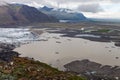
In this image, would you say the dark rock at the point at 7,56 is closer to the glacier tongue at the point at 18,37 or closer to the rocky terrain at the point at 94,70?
the rocky terrain at the point at 94,70

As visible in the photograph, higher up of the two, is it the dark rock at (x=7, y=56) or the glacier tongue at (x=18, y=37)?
the dark rock at (x=7, y=56)

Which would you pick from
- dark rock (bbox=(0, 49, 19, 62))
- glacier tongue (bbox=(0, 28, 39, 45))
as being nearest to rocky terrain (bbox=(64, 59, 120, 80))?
dark rock (bbox=(0, 49, 19, 62))

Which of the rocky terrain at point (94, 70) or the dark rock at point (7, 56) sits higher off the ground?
the dark rock at point (7, 56)

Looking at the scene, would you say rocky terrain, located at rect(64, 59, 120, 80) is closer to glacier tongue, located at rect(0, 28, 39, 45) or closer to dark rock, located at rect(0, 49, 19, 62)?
dark rock, located at rect(0, 49, 19, 62)

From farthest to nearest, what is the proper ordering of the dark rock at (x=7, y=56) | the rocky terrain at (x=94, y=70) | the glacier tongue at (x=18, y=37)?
the glacier tongue at (x=18, y=37)
the dark rock at (x=7, y=56)
the rocky terrain at (x=94, y=70)

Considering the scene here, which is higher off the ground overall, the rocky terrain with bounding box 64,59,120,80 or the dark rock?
the dark rock

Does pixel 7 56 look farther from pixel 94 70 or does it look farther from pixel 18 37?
pixel 18 37

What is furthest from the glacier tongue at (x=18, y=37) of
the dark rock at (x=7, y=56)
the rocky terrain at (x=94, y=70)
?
the rocky terrain at (x=94, y=70)

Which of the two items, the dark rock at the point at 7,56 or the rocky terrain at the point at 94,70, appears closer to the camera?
the rocky terrain at the point at 94,70

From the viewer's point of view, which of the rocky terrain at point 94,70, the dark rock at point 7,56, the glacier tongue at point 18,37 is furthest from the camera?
the glacier tongue at point 18,37
